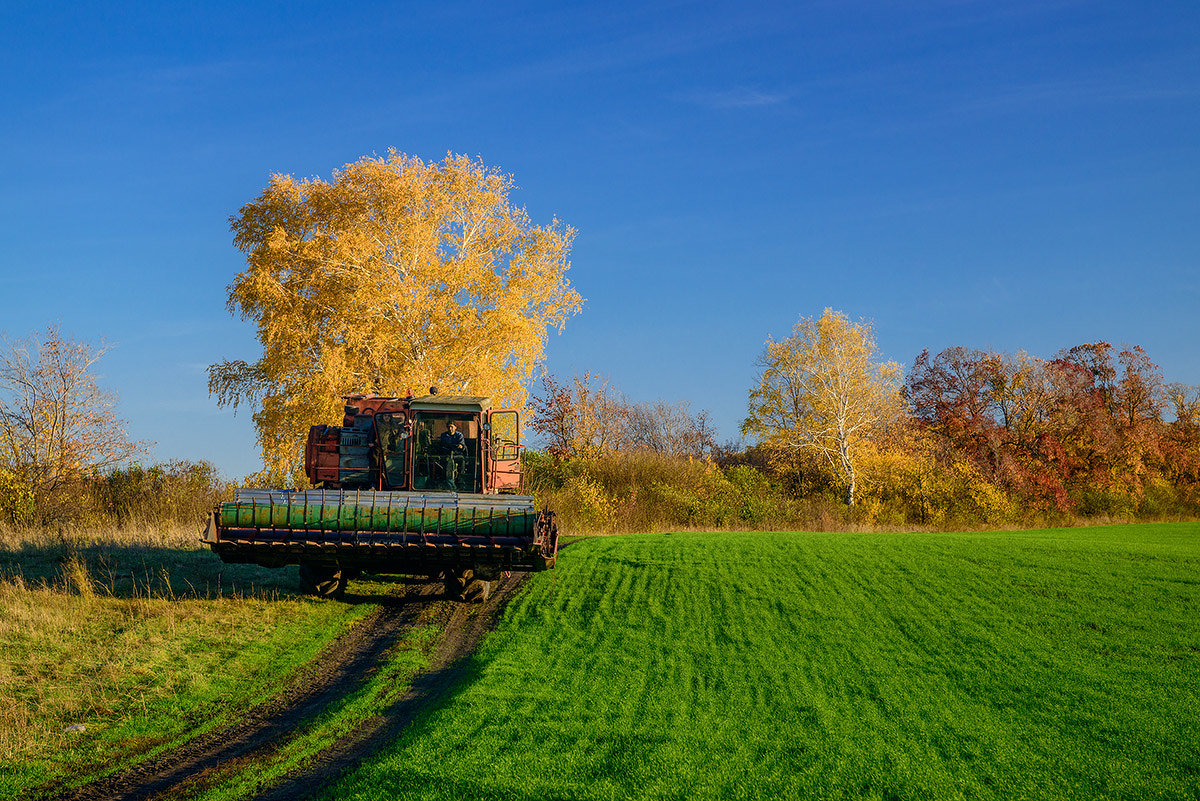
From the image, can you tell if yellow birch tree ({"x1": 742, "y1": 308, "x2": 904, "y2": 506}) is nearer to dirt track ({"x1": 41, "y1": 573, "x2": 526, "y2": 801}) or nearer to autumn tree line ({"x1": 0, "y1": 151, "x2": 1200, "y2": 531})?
autumn tree line ({"x1": 0, "y1": 151, "x2": 1200, "y2": 531})

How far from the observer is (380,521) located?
11898 millimetres

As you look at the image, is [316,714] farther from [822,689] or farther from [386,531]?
A: [822,689]

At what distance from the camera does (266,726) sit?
807cm

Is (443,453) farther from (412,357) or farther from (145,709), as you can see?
(412,357)

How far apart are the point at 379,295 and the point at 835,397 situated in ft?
79.7

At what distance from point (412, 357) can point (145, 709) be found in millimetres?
19216

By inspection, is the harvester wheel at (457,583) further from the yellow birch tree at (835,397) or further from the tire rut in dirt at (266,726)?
the yellow birch tree at (835,397)

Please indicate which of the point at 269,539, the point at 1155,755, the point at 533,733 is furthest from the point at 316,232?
the point at 1155,755

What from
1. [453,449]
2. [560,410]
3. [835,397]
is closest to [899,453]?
[835,397]

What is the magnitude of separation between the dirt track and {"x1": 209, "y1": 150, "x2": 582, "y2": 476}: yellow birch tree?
13.9 m

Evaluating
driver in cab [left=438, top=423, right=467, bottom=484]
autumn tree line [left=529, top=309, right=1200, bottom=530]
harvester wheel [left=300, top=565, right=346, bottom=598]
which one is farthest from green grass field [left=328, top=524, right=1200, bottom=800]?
autumn tree line [left=529, top=309, right=1200, bottom=530]

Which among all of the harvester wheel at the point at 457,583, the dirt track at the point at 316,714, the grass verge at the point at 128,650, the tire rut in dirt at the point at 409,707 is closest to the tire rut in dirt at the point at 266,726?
the dirt track at the point at 316,714

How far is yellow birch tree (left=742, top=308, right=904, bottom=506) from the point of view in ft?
133

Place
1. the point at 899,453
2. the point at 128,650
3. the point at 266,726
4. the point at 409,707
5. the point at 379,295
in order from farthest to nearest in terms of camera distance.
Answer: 1. the point at 899,453
2. the point at 379,295
3. the point at 128,650
4. the point at 409,707
5. the point at 266,726
